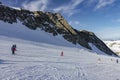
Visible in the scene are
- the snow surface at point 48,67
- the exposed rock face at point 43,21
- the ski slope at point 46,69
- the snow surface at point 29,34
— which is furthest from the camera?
the exposed rock face at point 43,21

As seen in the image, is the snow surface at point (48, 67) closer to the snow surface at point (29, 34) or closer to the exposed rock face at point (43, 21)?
the snow surface at point (29, 34)

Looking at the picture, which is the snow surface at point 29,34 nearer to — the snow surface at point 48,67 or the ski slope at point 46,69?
the snow surface at point 48,67

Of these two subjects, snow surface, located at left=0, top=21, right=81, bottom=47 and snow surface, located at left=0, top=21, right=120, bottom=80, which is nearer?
snow surface, located at left=0, top=21, right=120, bottom=80

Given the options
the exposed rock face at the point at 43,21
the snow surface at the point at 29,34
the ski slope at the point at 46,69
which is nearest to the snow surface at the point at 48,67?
the ski slope at the point at 46,69

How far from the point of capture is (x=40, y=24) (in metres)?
128

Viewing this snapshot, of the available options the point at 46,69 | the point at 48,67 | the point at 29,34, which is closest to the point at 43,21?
the point at 29,34

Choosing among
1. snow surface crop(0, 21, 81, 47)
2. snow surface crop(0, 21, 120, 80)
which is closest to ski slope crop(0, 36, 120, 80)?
snow surface crop(0, 21, 120, 80)

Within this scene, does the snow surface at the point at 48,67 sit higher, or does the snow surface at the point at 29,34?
the snow surface at the point at 29,34

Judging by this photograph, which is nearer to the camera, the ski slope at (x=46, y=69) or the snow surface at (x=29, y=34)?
the ski slope at (x=46, y=69)

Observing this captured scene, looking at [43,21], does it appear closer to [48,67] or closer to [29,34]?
[29,34]

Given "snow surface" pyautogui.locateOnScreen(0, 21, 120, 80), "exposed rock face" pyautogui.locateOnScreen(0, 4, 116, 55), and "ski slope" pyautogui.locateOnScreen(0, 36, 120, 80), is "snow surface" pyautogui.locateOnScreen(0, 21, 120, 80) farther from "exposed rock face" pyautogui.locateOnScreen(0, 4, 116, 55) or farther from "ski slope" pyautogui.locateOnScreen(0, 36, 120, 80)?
"exposed rock face" pyautogui.locateOnScreen(0, 4, 116, 55)

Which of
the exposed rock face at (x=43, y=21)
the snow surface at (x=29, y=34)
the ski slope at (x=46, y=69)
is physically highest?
the exposed rock face at (x=43, y=21)

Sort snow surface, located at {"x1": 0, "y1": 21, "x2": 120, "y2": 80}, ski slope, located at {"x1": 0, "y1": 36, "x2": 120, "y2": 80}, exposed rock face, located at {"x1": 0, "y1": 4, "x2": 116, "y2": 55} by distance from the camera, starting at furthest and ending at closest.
→ exposed rock face, located at {"x1": 0, "y1": 4, "x2": 116, "y2": 55} → snow surface, located at {"x1": 0, "y1": 21, "x2": 120, "y2": 80} → ski slope, located at {"x1": 0, "y1": 36, "x2": 120, "y2": 80}

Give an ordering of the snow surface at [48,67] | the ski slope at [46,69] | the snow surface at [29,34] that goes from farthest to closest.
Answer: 1. the snow surface at [29,34]
2. the snow surface at [48,67]
3. the ski slope at [46,69]
